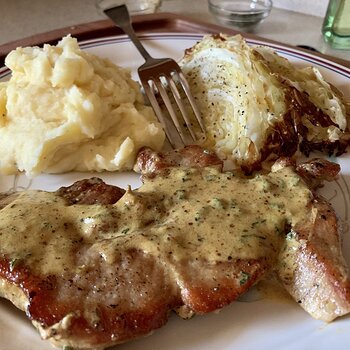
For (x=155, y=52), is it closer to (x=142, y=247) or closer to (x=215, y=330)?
(x=142, y=247)

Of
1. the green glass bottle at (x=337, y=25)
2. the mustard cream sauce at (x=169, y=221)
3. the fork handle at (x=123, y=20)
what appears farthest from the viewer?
the green glass bottle at (x=337, y=25)

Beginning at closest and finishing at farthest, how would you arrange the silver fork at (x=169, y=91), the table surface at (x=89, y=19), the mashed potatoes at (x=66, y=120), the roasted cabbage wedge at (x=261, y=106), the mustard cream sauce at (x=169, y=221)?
the mustard cream sauce at (x=169, y=221) < the mashed potatoes at (x=66, y=120) < the roasted cabbage wedge at (x=261, y=106) < the silver fork at (x=169, y=91) < the table surface at (x=89, y=19)

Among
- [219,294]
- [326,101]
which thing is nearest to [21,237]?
[219,294]

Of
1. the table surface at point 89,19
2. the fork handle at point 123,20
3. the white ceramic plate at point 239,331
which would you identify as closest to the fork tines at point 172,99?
the fork handle at point 123,20

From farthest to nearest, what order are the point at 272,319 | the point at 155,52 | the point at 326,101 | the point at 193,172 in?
the point at 155,52
the point at 326,101
the point at 193,172
the point at 272,319

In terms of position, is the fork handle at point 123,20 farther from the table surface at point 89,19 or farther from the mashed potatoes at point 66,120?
the table surface at point 89,19

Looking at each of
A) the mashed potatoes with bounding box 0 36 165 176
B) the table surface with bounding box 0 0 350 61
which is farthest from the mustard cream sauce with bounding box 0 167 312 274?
the table surface with bounding box 0 0 350 61

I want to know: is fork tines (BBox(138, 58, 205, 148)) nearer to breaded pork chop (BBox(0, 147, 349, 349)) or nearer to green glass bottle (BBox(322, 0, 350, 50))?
breaded pork chop (BBox(0, 147, 349, 349))
